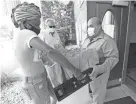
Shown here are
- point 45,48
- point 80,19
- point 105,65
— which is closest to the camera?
point 45,48

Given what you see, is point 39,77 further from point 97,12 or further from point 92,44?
point 97,12

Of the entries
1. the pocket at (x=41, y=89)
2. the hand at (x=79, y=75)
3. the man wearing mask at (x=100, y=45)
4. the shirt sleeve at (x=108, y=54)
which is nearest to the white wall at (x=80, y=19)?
the man wearing mask at (x=100, y=45)

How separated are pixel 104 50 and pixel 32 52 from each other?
2.16 ft

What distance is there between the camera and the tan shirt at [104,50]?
1052mm

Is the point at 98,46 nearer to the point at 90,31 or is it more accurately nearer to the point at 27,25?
the point at 90,31

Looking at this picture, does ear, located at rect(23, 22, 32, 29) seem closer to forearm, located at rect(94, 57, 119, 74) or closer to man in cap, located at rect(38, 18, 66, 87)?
man in cap, located at rect(38, 18, 66, 87)

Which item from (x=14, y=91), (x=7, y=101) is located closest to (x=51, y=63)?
(x=14, y=91)

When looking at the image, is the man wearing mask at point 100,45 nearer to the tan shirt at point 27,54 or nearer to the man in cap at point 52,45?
the man in cap at point 52,45

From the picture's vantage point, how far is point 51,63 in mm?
888

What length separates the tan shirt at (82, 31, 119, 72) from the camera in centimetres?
105

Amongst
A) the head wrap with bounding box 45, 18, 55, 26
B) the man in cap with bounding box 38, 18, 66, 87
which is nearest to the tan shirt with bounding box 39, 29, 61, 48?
the man in cap with bounding box 38, 18, 66, 87

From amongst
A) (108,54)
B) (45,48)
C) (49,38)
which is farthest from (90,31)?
(45,48)

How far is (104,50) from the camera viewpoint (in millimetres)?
1082

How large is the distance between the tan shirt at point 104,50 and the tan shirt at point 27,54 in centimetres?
51
